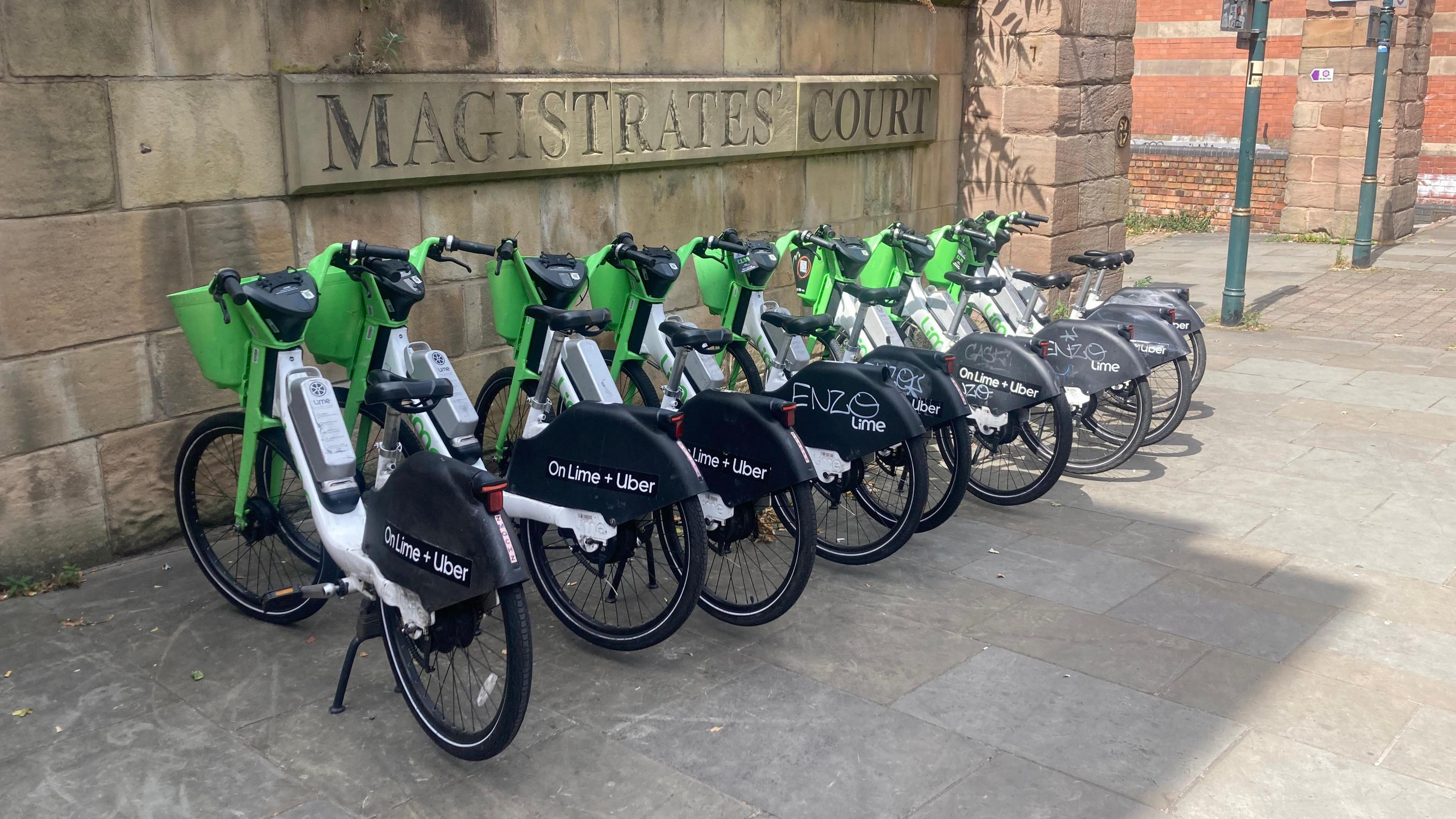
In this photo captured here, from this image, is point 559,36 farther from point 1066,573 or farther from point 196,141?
point 1066,573

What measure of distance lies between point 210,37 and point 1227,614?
14.5 ft

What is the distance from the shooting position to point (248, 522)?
14.5ft

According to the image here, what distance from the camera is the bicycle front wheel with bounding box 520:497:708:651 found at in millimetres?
3928

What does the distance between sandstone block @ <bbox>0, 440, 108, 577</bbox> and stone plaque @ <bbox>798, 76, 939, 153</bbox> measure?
4.69m

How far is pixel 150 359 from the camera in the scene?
16.1ft

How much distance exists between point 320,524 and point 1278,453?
5.04 meters

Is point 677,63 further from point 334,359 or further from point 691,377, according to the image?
point 334,359

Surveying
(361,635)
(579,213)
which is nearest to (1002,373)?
(579,213)

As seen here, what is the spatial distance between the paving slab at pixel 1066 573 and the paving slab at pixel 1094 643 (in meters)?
0.14

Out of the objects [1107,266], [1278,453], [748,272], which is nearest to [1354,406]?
[1278,453]

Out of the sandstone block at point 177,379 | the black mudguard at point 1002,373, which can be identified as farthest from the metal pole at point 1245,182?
the sandstone block at point 177,379

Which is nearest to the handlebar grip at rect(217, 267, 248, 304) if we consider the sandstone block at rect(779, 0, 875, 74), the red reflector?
the red reflector

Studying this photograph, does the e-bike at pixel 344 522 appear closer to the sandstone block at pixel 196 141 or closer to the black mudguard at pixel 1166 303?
the sandstone block at pixel 196 141

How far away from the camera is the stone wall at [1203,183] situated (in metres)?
17.7
